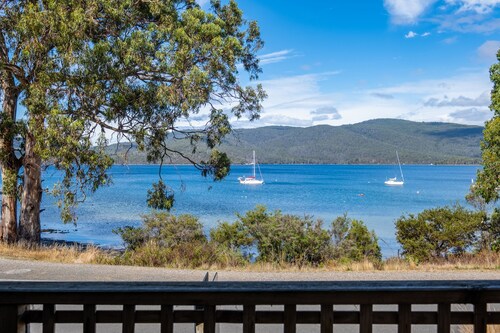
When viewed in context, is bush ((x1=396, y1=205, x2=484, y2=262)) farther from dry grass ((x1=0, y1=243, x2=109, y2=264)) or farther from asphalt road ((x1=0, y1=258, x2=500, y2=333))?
dry grass ((x1=0, y1=243, x2=109, y2=264))

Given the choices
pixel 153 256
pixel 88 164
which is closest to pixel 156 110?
pixel 88 164

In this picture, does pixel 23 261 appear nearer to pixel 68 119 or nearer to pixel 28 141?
pixel 68 119

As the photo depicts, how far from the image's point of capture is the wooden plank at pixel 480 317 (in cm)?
227

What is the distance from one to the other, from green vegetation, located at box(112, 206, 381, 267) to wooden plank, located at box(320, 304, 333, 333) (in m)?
9.70

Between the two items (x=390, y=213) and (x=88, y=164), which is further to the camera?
(x=390, y=213)

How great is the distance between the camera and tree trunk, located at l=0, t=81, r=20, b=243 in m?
14.2

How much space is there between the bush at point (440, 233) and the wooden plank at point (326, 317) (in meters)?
12.8

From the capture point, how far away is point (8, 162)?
1527 centimetres

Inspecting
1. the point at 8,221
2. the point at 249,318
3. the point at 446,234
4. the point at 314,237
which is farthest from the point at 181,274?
the point at 8,221

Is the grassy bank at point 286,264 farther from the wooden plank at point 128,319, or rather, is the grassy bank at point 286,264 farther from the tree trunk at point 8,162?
the wooden plank at point 128,319

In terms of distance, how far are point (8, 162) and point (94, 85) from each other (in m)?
4.49

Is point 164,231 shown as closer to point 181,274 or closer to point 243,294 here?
point 181,274

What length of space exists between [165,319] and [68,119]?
36.7ft

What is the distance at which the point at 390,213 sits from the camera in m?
49.2
